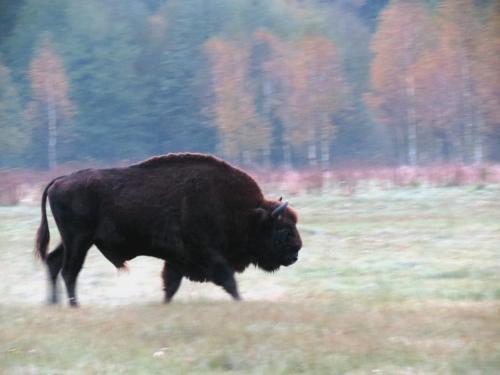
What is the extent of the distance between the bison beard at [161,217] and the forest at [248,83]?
35.2 metres

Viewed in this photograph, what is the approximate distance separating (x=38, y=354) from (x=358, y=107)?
5913cm

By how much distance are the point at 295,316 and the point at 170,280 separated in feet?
8.40

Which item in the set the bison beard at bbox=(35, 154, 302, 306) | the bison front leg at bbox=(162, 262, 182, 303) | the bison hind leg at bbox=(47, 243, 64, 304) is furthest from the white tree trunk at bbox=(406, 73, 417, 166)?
the bison hind leg at bbox=(47, 243, 64, 304)

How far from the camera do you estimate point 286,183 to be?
92.8 feet

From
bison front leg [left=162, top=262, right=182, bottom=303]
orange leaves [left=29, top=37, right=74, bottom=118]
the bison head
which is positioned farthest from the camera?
orange leaves [left=29, top=37, right=74, bottom=118]

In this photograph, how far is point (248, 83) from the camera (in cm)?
5791

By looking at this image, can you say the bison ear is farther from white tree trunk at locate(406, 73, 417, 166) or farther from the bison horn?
white tree trunk at locate(406, 73, 417, 166)

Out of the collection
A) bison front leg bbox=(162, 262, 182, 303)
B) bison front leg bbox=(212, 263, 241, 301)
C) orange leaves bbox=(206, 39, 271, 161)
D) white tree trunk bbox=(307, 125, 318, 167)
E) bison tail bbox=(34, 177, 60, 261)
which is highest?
bison tail bbox=(34, 177, 60, 261)

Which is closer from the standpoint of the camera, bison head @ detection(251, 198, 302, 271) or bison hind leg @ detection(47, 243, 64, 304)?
bison hind leg @ detection(47, 243, 64, 304)

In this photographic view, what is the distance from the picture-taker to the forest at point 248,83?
4950 cm

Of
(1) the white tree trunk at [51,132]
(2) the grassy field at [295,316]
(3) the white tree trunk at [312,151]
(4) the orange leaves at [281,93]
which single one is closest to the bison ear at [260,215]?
(2) the grassy field at [295,316]

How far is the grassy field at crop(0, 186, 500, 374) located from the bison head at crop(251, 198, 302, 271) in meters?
0.56

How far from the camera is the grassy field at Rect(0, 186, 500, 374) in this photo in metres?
6.39

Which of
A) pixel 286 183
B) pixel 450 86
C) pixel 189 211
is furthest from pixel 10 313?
pixel 450 86
